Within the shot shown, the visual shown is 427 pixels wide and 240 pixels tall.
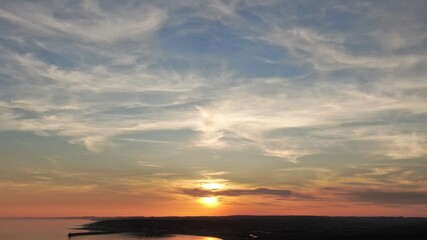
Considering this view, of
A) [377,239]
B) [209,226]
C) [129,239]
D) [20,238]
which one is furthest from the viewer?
[209,226]

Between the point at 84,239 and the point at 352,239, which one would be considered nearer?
the point at 352,239

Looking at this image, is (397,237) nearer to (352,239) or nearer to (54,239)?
(352,239)

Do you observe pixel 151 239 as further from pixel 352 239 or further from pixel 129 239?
pixel 352 239

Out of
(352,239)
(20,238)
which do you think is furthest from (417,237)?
(20,238)

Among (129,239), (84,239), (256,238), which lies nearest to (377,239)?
(256,238)

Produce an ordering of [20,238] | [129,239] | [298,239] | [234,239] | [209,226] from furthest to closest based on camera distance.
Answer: [209,226]
[20,238]
[129,239]
[234,239]
[298,239]

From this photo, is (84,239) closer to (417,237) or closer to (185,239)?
(185,239)

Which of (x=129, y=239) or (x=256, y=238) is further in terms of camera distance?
(x=129, y=239)

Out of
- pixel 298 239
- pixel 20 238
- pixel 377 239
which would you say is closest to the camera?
pixel 377 239

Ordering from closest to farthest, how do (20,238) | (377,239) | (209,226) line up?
(377,239), (20,238), (209,226)
